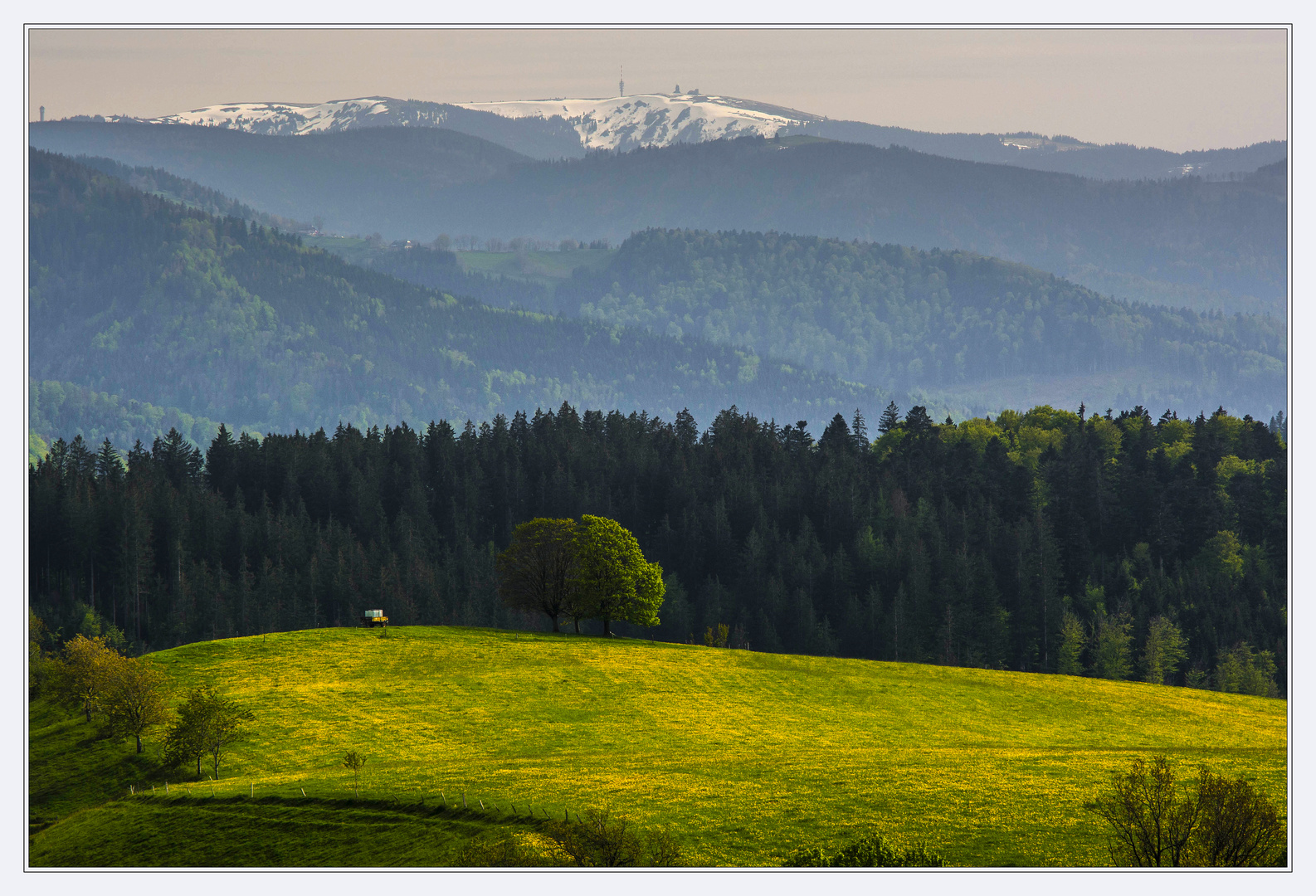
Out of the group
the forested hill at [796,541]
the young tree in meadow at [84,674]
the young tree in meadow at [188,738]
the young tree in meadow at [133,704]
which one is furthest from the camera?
the forested hill at [796,541]

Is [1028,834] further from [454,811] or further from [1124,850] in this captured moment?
[454,811]

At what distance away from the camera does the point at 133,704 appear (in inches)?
3002

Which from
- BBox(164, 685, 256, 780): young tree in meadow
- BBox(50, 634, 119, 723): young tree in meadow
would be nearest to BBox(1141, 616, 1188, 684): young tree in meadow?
BBox(164, 685, 256, 780): young tree in meadow

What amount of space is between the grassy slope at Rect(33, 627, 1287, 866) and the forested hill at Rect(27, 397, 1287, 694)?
3558 cm

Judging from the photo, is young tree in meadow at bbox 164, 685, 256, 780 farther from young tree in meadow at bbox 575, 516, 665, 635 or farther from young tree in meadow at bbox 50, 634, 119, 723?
young tree in meadow at bbox 575, 516, 665, 635

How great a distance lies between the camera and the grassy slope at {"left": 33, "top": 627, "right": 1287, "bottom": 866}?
5794cm

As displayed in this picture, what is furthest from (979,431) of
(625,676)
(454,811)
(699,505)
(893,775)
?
(454,811)

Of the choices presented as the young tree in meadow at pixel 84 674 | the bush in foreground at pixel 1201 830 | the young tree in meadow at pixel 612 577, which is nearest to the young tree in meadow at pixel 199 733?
the young tree in meadow at pixel 84 674

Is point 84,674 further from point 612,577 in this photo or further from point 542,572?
point 612,577

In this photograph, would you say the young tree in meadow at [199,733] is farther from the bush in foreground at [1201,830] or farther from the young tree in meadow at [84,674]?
the bush in foreground at [1201,830]

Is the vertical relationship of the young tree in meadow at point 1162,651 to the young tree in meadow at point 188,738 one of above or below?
below

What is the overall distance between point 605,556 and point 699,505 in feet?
222

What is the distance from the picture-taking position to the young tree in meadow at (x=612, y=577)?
380 ft

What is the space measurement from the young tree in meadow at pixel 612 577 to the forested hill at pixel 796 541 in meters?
36.1
